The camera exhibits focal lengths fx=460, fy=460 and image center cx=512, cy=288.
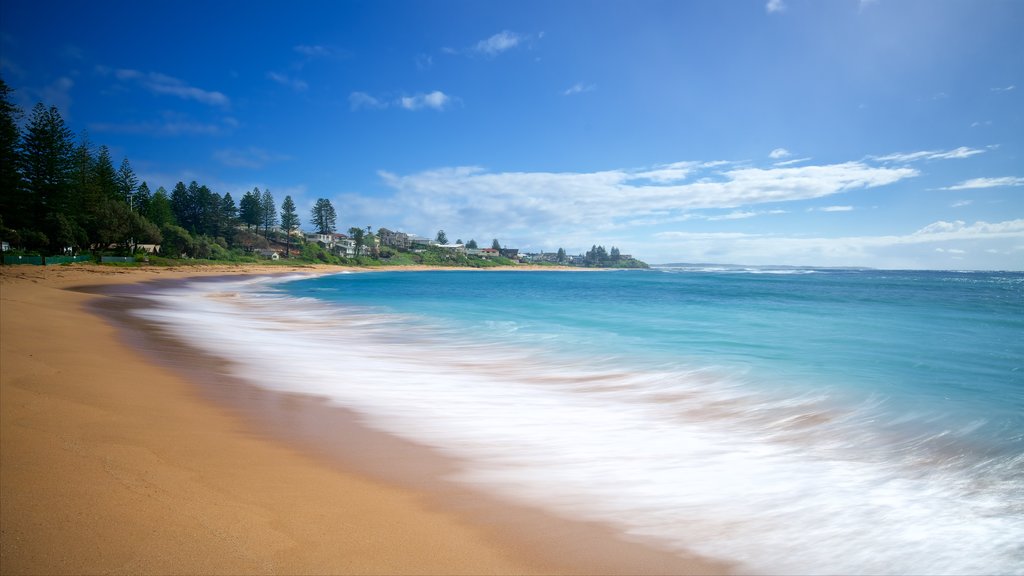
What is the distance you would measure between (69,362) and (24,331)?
9.59 ft

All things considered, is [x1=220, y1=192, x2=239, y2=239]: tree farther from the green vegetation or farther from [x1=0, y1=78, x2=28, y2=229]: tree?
[x1=0, y1=78, x2=28, y2=229]: tree

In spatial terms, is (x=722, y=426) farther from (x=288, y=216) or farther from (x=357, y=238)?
(x=357, y=238)

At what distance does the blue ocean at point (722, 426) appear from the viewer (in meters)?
3.04

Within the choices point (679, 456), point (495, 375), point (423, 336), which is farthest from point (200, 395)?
point (423, 336)

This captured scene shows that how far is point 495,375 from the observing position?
316 inches

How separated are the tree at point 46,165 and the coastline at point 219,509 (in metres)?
50.6

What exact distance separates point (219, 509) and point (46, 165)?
55718 mm

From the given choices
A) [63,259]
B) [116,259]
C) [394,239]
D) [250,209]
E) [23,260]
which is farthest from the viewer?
[394,239]

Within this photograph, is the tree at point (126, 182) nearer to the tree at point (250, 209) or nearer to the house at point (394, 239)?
the tree at point (250, 209)

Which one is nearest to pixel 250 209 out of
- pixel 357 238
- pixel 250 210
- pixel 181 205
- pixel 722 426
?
pixel 250 210

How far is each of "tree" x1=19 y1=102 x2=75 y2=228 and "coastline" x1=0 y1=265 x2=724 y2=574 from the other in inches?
1992

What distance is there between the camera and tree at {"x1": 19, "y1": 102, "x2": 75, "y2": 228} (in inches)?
1549

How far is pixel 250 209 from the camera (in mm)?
93875

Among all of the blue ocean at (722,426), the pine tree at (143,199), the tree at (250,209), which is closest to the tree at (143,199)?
the pine tree at (143,199)
